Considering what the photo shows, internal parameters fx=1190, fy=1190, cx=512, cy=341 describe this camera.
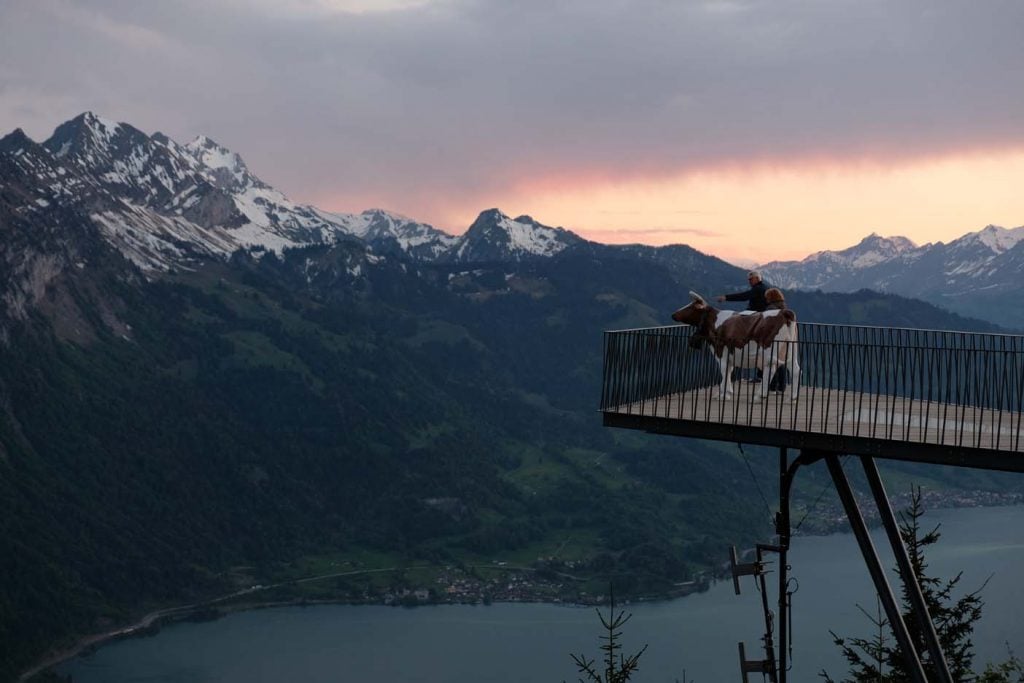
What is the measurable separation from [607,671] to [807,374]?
7880 millimetres

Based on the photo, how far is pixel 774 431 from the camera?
21.7 m

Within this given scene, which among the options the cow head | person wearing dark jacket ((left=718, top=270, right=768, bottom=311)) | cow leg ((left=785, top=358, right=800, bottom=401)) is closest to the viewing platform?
cow leg ((left=785, top=358, right=800, bottom=401))

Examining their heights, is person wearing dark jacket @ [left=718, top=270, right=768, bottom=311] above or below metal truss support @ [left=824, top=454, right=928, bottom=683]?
above

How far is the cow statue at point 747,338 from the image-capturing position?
2492 centimetres

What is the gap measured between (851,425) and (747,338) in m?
3.96

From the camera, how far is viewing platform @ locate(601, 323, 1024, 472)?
794 inches

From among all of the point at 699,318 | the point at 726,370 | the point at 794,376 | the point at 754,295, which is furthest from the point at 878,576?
the point at 754,295

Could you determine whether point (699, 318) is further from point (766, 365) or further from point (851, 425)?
point (851, 425)

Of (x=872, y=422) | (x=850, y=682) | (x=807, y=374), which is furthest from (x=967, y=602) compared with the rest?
(x=872, y=422)

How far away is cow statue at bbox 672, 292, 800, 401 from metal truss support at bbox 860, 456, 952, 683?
2785 mm

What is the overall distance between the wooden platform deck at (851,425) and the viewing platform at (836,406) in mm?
23

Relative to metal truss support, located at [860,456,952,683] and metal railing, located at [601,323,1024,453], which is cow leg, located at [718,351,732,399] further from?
metal truss support, located at [860,456,952,683]

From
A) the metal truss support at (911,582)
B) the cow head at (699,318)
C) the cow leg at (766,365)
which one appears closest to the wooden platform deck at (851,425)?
the cow leg at (766,365)

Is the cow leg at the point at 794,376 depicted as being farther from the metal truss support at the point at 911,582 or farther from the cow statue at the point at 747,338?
the metal truss support at the point at 911,582
